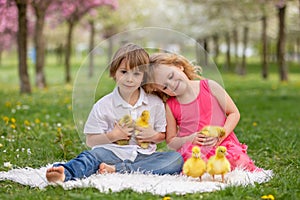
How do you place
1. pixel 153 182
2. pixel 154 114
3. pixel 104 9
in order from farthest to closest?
pixel 104 9 < pixel 154 114 < pixel 153 182

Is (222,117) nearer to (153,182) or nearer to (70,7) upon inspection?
(153,182)

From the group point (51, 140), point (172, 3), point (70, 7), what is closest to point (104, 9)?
point (70, 7)

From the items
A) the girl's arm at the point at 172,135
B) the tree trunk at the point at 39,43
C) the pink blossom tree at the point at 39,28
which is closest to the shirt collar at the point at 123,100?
the girl's arm at the point at 172,135

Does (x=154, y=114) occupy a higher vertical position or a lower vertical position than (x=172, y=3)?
higher

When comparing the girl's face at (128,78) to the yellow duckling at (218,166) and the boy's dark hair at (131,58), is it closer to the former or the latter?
the boy's dark hair at (131,58)

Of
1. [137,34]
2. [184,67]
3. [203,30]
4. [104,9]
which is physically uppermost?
[137,34]

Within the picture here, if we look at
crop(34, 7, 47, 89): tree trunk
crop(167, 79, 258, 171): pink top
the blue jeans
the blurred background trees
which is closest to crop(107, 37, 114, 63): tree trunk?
the blurred background trees

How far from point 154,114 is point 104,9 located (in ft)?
68.4

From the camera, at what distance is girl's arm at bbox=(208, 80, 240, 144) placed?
5082 millimetres

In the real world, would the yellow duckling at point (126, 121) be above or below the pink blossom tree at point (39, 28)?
above

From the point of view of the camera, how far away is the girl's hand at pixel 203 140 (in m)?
4.91

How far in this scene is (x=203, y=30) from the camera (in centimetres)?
3319

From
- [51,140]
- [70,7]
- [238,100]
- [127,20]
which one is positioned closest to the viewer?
[51,140]

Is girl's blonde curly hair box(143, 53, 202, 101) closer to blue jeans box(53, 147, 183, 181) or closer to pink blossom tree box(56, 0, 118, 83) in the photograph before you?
blue jeans box(53, 147, 183, 181)
